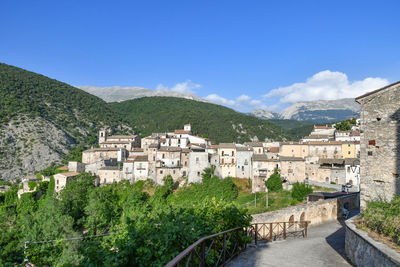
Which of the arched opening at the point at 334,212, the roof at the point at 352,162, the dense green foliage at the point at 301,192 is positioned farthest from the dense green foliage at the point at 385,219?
the roof at the point at 352,162

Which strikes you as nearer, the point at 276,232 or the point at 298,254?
the point at 298,254

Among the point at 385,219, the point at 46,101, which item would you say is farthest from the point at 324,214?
the point at 46,101

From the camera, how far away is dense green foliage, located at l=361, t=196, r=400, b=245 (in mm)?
7137

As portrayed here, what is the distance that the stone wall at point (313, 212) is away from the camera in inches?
629

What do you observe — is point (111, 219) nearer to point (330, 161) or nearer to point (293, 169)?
point (293, 169)

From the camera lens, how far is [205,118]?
11331cm

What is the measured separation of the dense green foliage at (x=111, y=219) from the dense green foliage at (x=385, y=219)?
380 centimetres

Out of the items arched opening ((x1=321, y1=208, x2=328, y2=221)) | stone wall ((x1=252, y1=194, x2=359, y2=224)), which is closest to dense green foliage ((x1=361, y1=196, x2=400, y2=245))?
stone wall ((x1=252, y1=194, x2=359, y2=224))

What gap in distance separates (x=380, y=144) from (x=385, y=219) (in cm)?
405

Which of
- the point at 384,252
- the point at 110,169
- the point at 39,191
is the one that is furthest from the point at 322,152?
the point at 39,191

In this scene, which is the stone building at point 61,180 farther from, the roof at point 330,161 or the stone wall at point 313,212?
the roof at point 330,161

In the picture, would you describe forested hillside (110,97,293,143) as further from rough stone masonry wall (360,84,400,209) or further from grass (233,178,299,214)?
rough stone masonry wall (360,84,400,209)

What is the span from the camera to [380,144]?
35.3ft

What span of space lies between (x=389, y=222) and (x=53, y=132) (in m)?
92.2
